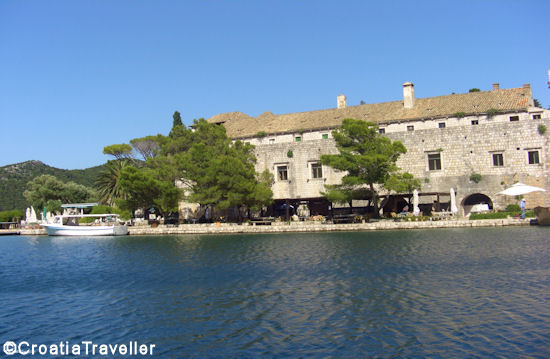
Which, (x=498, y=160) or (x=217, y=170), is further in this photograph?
(x=217, y=170)

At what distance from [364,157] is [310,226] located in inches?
222

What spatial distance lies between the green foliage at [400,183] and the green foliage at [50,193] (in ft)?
130

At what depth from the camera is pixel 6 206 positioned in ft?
246

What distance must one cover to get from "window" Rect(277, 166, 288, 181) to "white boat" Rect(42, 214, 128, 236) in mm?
12863

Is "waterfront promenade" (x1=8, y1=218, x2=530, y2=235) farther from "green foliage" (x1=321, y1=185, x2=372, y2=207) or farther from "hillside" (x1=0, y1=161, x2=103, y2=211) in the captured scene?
"hillside" (x1=0, y1=161, x2=103, y2=211)

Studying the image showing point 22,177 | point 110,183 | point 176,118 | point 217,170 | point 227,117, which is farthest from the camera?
point 22,177

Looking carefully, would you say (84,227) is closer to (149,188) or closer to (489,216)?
(149,188)

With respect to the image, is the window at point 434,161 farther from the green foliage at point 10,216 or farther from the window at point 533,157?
the green foliage at point 10,216

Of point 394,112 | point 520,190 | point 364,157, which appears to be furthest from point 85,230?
point 520,190

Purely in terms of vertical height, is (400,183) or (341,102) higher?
(341,102)

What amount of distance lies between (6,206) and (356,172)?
64.9 metres

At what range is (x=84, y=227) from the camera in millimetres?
38688

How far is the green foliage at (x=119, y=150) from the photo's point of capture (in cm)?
5069

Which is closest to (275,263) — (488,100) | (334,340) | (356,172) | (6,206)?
(334,340)
